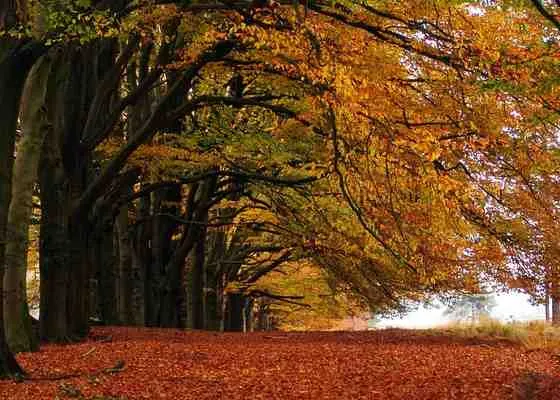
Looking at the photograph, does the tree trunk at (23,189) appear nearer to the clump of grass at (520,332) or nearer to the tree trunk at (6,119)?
the tree trunk at (6,119)

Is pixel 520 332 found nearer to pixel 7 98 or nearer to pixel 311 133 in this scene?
pixel 311 133

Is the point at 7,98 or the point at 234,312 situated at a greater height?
the point at 7,98

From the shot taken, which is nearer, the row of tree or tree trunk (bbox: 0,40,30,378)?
tree trunk (bbox: 0,40,30,378)

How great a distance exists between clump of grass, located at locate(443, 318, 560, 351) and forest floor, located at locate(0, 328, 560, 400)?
201cm

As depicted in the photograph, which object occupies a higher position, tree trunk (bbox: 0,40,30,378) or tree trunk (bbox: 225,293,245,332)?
tree trunk (bbox: 0,40,30,378)

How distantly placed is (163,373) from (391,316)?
82.0 ft

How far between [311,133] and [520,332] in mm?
10054

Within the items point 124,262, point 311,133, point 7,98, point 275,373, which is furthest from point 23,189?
point 124,262

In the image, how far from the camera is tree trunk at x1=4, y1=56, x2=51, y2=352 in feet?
37.9

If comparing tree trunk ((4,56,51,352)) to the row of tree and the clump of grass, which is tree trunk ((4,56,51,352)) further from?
the clump of grass

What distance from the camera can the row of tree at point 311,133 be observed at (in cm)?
920

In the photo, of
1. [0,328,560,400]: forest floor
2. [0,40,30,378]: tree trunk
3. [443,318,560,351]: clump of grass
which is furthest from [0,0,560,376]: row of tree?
[443,318,560,351]: clump of grass

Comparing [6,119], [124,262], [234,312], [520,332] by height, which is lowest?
[234,312]

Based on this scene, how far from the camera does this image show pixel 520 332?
20234mm
